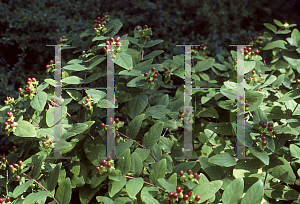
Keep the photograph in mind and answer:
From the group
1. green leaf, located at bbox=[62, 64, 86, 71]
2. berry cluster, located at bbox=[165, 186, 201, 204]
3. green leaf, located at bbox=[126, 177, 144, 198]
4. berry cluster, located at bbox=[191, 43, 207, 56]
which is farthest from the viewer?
berry cluster, located at bbox=[191, 43, 207, 56]

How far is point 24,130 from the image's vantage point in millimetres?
1136

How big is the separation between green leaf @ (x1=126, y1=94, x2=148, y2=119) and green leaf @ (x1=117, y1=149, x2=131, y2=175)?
246 mm

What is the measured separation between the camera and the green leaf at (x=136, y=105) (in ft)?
4.34

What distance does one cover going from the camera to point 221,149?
1.33 metres

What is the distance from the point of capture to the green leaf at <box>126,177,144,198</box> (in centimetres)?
102

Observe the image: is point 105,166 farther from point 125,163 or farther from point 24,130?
point 24,130

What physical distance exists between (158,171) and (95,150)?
0.31 m

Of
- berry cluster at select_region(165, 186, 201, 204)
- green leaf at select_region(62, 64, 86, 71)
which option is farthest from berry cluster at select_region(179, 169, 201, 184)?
green leaf at select_region(62, 64, 86, 71)

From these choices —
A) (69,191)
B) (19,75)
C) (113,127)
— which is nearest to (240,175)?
(113,127)

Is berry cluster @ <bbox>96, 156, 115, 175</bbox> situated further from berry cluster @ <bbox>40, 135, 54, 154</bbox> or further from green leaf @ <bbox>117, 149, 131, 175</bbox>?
Answer: berry cluster @ <bbox>40, 135, 54, 154</bbox>

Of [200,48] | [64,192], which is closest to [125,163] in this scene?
[64,192]

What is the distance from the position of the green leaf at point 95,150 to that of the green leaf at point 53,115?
0.56 feet

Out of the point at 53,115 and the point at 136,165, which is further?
the point at 53,115

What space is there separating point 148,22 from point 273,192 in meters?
2.75
